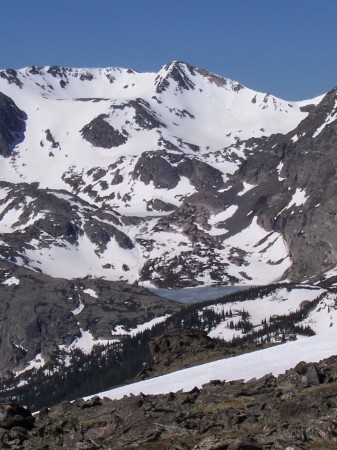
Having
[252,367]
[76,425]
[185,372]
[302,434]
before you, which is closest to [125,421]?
Result: [76,425]

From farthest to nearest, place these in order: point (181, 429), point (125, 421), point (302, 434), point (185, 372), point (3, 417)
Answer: point (185, 372) < point (3, 417) < point (125, 421) < point (181, 429) < point (302, 434)

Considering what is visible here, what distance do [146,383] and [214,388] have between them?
2729 centimetres

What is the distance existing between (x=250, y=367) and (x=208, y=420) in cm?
2668

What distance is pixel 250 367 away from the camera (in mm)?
71125

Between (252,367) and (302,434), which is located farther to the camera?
(252,367)

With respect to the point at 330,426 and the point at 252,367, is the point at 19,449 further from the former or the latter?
the point at 252,367

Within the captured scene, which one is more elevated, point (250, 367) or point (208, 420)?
point (250, 367)

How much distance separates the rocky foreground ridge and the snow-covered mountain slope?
1135cm

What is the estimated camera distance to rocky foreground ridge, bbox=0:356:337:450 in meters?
38.3

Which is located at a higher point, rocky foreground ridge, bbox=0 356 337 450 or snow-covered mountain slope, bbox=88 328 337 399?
snow-covered mountain slope, bbox=88 328 337 399

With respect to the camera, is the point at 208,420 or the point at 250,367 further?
the point at 250,367

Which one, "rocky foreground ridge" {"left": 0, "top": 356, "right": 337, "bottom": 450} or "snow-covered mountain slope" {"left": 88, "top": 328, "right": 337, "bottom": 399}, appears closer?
"rocky foreground ridge" {"left": 0, "top": 356, "right": 337, "bottom": 450}

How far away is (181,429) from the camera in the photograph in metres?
43.8

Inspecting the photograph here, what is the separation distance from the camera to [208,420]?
44812 millimetres
